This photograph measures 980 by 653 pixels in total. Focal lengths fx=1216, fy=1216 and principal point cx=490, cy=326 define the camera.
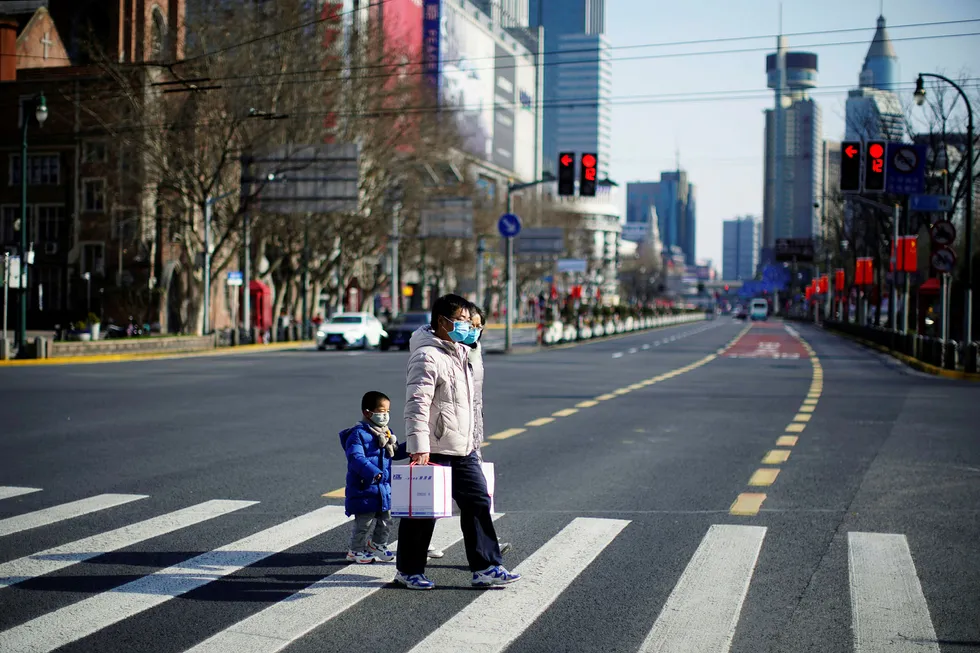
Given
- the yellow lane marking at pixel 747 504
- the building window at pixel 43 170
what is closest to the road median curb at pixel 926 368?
the yellow lane marking at pixel 747 504

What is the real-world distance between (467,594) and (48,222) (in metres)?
64.5

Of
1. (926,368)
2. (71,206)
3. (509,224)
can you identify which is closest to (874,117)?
(509,224)

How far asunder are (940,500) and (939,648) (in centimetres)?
498

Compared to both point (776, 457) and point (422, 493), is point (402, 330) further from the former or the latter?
point (422, 493)

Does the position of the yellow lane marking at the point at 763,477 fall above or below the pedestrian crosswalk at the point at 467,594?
below

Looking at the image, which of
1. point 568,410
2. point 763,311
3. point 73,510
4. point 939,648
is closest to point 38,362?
point 568,410

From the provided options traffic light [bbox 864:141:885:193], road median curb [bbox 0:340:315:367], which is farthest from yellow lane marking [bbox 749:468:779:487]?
road median curb [bbox 0:340:315:367]

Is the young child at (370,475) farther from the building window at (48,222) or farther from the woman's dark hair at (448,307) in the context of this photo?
the building window at (48,222)

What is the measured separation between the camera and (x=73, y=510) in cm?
957

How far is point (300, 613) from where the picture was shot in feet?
20.7

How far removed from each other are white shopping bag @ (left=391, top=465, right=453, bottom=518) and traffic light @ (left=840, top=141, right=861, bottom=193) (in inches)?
885

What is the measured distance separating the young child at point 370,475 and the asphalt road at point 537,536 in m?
0.20

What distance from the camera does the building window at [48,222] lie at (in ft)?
217

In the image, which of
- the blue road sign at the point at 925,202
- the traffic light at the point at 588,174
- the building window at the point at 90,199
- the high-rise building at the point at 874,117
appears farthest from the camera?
the building window at the point at 90,199
